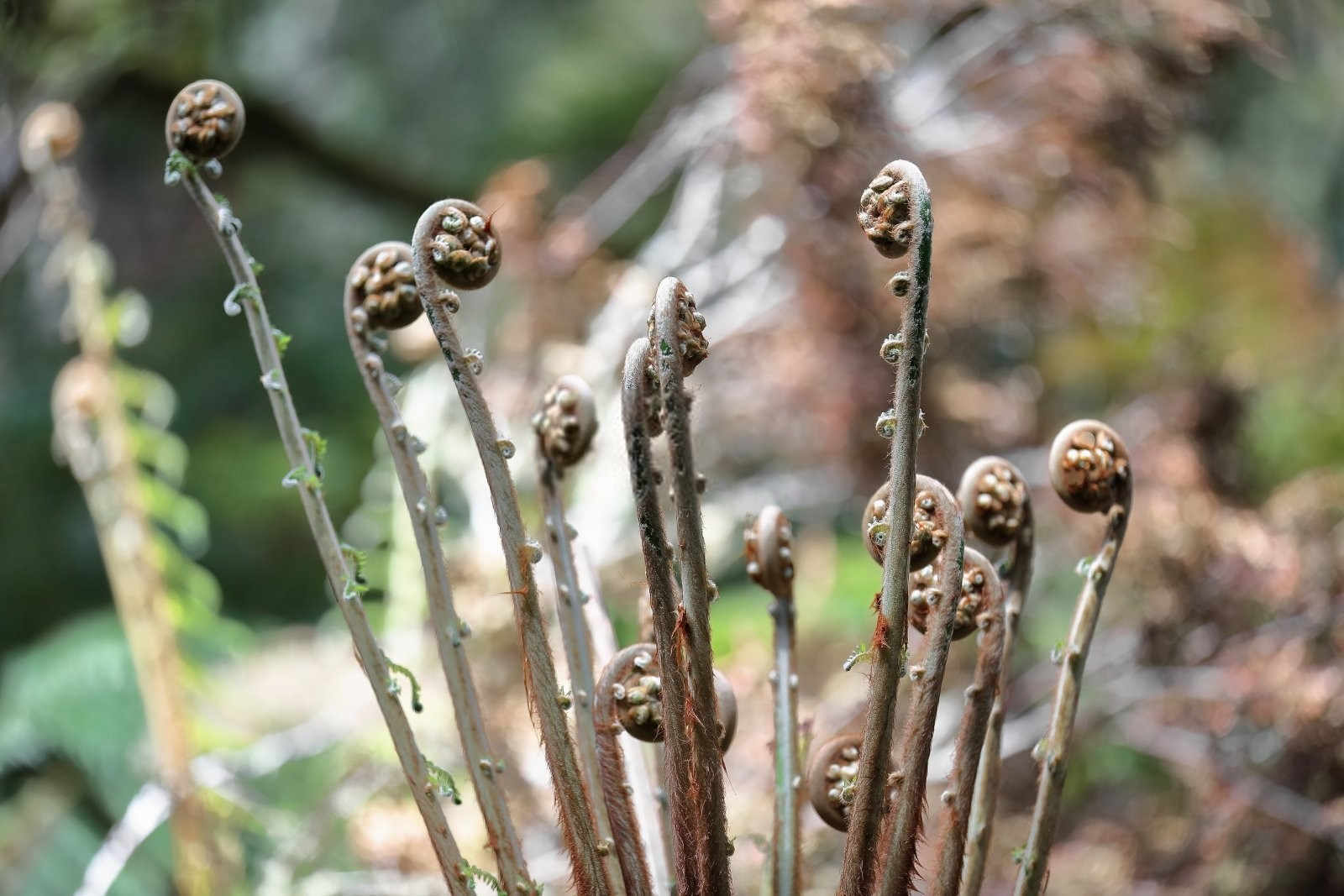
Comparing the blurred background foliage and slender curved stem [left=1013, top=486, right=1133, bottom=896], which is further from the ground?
the blurred background foliage

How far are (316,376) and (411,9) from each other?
1.08m

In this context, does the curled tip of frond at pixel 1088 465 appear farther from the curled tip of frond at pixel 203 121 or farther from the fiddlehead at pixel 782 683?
the curled tip of frond at pixel 203 121

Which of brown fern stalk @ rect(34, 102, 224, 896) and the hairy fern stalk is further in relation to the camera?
brown fern stalk @ rect(34, 102, 224, 896)

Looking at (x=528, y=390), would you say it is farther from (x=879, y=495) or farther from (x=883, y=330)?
(x=879, y=495)

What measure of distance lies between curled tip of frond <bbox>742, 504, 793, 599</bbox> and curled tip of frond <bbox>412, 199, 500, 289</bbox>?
0.55ft

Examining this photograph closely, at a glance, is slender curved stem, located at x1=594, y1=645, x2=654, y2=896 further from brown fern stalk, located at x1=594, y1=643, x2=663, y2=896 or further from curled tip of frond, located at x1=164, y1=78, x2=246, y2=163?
curled tip of frond, located at x1=164, y1=78, x2=246, y2=163

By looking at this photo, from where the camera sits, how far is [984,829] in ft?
1.69

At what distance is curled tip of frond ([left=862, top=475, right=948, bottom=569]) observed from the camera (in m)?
0.45

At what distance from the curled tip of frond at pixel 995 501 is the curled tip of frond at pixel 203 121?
35 centimetres

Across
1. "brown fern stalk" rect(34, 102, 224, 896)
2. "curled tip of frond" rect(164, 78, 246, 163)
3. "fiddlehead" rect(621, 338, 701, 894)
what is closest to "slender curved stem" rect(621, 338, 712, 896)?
"fiddlehead" rect(621, 338, 701, 894)

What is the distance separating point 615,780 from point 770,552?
12 cm

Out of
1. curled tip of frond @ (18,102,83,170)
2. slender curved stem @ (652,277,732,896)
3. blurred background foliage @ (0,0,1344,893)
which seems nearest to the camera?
slender curved stem @ (652,277,732,896)

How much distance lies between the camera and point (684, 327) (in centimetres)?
40

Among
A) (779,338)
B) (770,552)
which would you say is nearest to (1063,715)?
(770,552)
